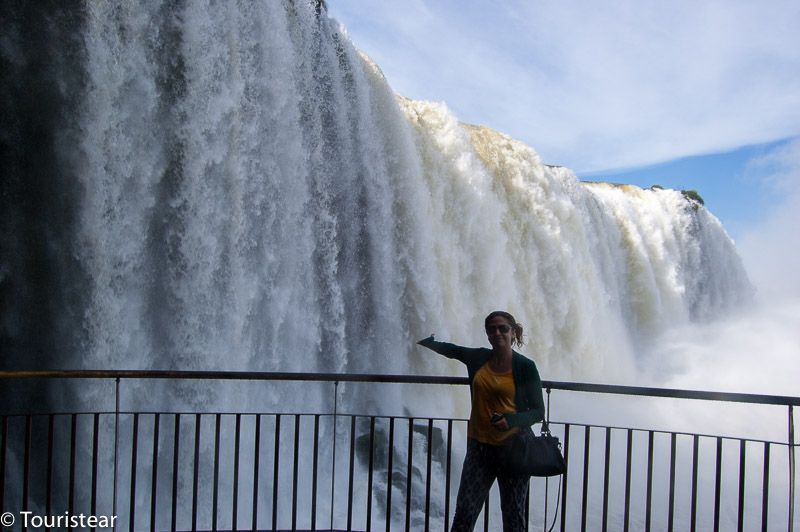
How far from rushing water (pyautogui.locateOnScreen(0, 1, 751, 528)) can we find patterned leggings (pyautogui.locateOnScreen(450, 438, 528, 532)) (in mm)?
5235

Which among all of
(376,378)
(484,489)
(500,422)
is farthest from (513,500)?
(376,378)

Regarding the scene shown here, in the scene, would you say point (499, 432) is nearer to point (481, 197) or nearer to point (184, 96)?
point (184, 96)

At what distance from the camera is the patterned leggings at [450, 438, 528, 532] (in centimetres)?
308

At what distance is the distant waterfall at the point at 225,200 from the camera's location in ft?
23.0

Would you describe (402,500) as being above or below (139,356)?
below

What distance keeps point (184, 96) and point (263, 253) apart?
7.38ft

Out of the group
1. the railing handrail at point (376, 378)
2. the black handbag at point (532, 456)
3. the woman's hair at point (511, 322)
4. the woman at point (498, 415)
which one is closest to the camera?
the black handbag at point (532, 456)

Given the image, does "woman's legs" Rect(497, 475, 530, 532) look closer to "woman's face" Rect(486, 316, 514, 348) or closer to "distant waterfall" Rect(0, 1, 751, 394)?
"woman's face" Rect(486, 316, 514, 348)

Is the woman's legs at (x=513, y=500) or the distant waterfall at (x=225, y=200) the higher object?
the distant waterfall at (x=225, y=200)

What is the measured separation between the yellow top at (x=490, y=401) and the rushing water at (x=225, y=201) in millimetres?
5351

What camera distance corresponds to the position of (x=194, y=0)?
7.84m

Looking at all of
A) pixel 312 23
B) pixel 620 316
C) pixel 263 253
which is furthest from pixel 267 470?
pixel 620 316

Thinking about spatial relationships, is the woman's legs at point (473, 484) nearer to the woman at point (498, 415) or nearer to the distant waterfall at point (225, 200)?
the woman at point (498, 415)

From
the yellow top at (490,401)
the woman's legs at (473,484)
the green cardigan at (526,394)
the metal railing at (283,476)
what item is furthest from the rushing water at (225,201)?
the green cardigan at (526,394)
